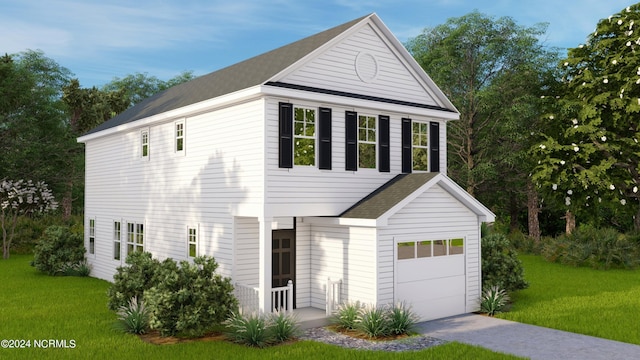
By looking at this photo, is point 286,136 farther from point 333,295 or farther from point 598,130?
point 598,130

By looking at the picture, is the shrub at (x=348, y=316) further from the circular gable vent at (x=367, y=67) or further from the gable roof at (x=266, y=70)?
the circular gable vent at (x=367, y=67)

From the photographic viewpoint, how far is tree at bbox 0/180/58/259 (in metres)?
31.9

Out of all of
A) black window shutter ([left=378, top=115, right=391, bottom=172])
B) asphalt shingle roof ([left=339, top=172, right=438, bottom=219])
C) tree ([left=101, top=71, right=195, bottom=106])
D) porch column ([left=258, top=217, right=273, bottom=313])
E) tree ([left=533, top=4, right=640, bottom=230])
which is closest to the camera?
porch column ([left=258, top=217, right=273, bottom=313])

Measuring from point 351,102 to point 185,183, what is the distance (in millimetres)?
5940

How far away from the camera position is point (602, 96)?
30422mm

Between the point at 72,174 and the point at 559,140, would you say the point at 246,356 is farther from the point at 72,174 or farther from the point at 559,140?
the point at 72,174

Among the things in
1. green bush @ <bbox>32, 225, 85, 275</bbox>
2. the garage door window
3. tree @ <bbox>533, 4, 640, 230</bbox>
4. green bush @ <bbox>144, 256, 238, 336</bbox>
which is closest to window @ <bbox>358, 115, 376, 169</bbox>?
the garage door window

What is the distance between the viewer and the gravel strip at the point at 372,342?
488 inches

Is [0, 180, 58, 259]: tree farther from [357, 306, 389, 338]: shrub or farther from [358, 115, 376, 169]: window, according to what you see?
[357, 306, 389, 338]: shrub

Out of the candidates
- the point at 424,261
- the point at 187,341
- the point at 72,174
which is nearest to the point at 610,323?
the point at 424,261

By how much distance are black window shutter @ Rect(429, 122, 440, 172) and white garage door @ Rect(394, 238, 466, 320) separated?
2.91m

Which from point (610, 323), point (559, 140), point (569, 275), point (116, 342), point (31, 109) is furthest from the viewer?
point (31, 109)

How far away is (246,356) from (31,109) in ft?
120

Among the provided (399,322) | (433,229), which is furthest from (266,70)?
(399,322)
